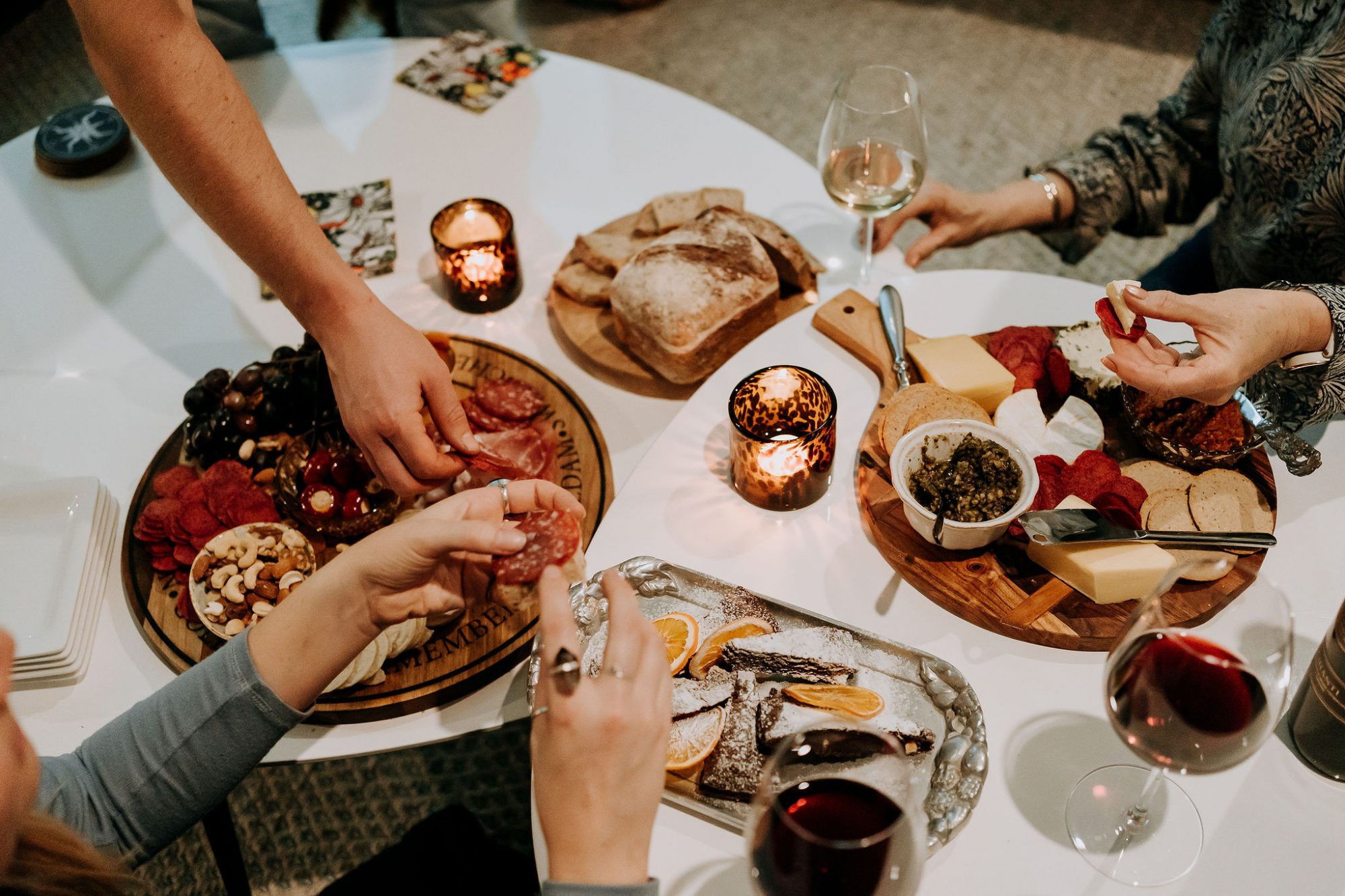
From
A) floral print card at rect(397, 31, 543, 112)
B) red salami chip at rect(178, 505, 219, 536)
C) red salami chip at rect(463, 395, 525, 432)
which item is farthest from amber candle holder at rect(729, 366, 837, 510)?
floral print card at rect(397, 31, 543, 112)

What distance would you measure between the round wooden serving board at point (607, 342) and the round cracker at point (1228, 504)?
0.69m

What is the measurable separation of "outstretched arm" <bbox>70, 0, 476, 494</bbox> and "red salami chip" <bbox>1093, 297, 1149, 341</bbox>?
0.87m

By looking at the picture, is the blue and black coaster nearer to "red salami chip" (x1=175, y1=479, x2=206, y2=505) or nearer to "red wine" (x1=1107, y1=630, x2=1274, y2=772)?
"red salami chip" (x1=175, y1=479, x2=206, y2=505)

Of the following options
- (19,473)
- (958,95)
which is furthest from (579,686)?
(958,95)

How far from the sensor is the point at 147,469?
4.51 feet

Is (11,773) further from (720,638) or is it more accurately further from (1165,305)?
(1165,305)

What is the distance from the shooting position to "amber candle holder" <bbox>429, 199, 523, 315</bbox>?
157 centimetres

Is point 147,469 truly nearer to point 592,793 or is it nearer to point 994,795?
point 592,793

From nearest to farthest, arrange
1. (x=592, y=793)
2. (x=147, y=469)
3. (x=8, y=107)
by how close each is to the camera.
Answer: (x=592, y=793), (x=147, y=469), (x=8, y=107)

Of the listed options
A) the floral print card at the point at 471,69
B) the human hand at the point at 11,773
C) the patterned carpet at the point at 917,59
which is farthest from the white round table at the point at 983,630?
the patterned carpet at the point at 917,59

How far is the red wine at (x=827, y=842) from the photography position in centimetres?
70

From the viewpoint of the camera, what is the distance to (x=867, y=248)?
159cm

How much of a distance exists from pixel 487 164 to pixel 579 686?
1369 millimetres

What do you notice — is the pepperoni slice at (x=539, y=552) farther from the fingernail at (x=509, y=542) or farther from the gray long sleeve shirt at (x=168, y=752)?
the gray long sleeve shirt at (x=168, y=752)
